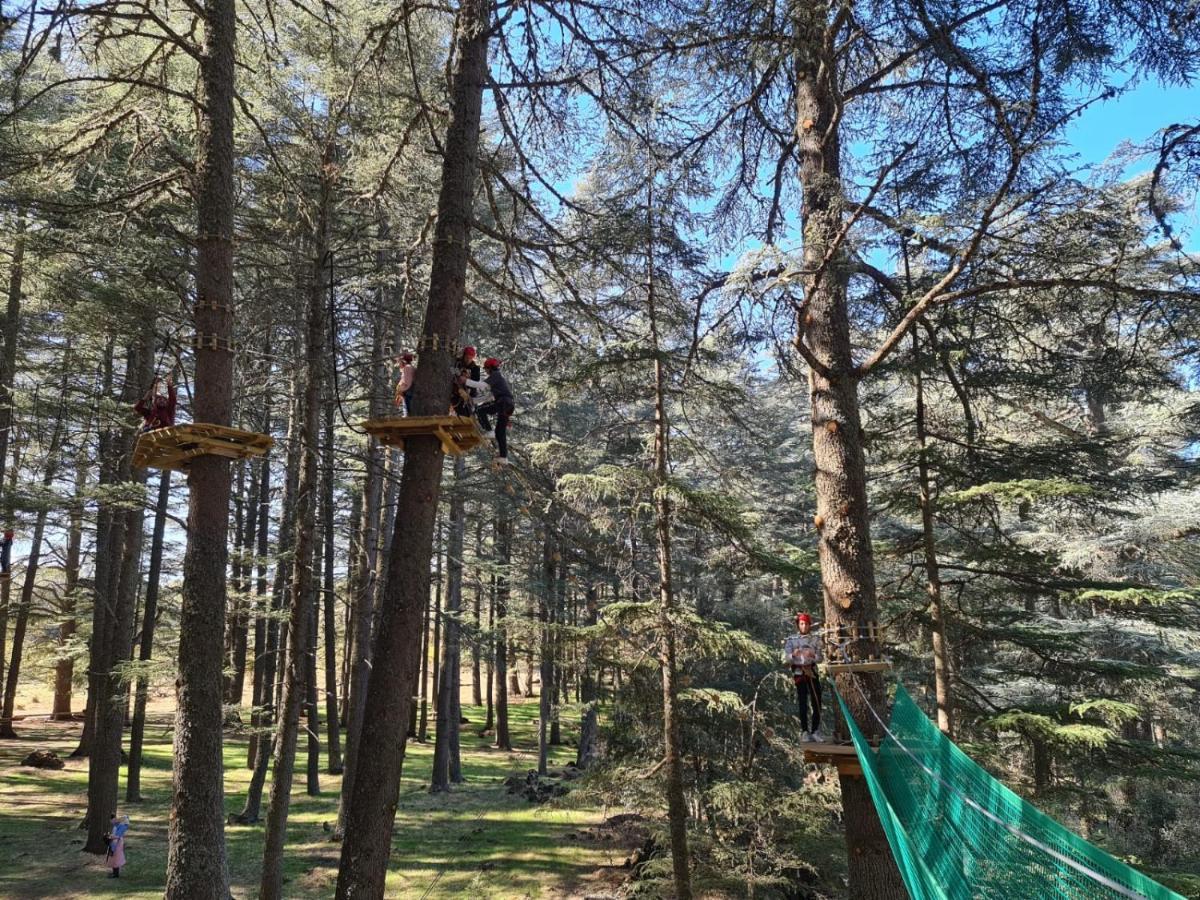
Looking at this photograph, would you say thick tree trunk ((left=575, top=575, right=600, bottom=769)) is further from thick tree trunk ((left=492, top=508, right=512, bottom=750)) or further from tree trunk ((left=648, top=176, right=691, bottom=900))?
tree trunk ((left=648, top=176, right=691, bottom=900))

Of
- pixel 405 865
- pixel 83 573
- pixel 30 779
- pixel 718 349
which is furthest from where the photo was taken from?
pixel 83 573

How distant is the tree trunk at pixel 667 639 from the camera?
770 centimetres

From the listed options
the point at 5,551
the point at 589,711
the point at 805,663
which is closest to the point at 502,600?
the point at 589,711

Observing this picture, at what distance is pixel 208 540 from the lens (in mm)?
5668

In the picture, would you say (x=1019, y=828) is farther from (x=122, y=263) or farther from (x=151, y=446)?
(x=122, y=263)

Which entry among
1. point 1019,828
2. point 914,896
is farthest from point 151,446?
point 1019,828

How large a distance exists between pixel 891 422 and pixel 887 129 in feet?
11.8

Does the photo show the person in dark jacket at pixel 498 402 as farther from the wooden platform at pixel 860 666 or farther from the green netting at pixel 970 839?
the green netting at pixel 970 839

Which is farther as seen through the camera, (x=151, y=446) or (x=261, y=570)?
(x=261, y=570)

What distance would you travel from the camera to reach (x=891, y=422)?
927 cm

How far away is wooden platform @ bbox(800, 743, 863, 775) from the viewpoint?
199 inches

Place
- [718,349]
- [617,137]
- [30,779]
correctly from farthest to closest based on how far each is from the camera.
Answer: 1. [30,779]
2. [718,349]
3. [617,137]

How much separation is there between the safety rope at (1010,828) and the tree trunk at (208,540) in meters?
4.74

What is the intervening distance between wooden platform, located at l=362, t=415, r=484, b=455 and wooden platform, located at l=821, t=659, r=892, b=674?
3129 mm
